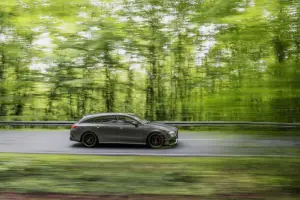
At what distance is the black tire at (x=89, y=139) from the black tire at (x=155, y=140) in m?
2.22

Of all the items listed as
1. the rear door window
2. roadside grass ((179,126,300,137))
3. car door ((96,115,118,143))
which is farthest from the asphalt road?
the rear door window

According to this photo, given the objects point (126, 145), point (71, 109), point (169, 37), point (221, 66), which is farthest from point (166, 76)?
point (126, 145)

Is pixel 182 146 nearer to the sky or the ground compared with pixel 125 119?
nearer to the ground

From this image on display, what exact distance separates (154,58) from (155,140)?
26.2 feet

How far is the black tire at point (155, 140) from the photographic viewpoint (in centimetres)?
1202

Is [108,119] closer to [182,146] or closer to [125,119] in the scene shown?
[125,119]

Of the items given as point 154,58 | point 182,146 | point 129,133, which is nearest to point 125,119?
point 129,133

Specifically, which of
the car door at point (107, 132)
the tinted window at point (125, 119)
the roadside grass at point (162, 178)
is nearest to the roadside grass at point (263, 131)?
the roadside grass at point (162, 178)

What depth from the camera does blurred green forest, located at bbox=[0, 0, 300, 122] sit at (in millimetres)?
3744

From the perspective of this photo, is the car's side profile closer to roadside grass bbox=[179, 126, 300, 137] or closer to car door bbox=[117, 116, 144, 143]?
car door bbox=[117, 116, 144, 143]

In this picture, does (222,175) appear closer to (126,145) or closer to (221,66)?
(221,66)

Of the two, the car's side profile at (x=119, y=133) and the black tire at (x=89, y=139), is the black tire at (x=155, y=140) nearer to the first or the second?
the car's side profile at (x=119, y=133)

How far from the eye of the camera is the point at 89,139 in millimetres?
12664

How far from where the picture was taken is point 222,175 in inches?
263
